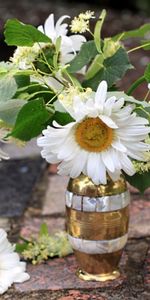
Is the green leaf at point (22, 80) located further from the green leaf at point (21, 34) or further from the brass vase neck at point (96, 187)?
the brass vase neck at point (96, 187)

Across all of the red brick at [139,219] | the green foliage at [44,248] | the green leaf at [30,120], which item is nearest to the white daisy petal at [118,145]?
the green leaf at [30,120]

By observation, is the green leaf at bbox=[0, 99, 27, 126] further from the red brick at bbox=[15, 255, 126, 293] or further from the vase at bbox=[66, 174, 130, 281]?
the red brick at bbox=[15, 255, 126, 293]

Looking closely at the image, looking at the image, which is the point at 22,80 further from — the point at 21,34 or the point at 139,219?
the point at 139,219

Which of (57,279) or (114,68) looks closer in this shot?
(114,68)

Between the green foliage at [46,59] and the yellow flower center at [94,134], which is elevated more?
the green foliage at [46,59]

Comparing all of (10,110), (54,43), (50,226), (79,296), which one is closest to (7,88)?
(10,110)

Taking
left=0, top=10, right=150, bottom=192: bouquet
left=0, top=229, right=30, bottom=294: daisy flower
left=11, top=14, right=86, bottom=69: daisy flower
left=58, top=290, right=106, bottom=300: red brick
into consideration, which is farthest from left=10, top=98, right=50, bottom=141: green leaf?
left=58, top=290, right=106, bottom=300: red brick

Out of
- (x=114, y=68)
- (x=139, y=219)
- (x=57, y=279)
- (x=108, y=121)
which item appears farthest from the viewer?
(x=139, y=219)
